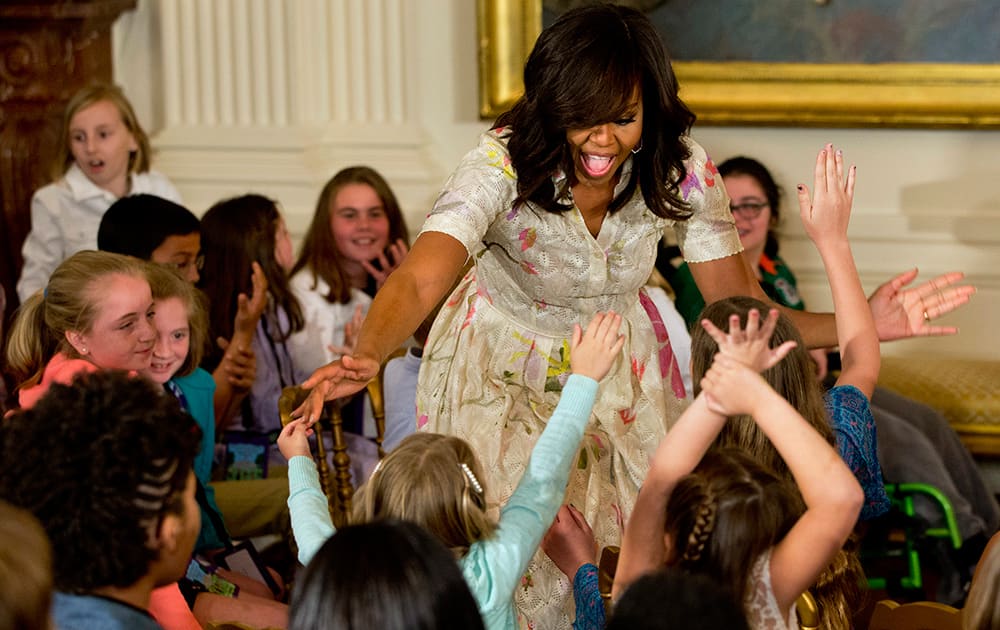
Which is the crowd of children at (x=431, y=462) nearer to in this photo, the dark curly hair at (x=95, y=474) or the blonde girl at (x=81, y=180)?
the dark curly hair at (x=95, y=474)

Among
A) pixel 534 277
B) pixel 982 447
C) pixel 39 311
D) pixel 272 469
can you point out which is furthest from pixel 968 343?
pixel 39 311

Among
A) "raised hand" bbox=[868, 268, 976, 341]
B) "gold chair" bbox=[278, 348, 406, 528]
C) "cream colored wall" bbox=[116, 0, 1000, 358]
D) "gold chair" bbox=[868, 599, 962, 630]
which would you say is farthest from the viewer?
"cream colored wall" bbox=[116, 0, 1000, 358]

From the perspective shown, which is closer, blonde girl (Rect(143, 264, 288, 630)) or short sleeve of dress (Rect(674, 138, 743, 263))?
short sleeve of dress (Rect(674, 138, 743, 263))

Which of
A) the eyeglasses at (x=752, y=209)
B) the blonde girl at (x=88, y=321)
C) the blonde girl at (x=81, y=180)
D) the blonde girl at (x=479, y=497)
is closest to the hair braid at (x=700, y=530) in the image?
the blonde girl at (x=479, y=497)

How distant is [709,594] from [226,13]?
14.5ft

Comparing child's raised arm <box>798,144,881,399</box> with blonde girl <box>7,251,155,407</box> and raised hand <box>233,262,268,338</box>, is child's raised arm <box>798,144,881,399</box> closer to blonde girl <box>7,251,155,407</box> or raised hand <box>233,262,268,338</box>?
blonde girl <box>7,251,155,407</box>

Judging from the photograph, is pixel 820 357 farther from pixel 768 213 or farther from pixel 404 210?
pixel 404 210

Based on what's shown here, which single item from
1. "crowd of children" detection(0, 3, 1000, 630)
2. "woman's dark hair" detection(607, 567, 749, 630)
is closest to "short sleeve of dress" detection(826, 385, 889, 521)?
"crowd of children" detection(0, 3, 1000, 630)

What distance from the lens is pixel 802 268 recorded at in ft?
18.1

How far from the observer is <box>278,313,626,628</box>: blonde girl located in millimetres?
2109

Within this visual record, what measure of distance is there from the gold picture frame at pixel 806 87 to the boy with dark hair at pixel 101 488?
3722mm

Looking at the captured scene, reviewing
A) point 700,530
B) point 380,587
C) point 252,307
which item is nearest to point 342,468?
point 252,307

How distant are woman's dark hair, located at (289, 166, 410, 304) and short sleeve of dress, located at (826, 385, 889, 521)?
2.40m

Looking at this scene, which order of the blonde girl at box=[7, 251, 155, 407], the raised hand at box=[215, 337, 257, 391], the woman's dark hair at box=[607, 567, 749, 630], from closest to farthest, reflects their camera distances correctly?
the woman's dark hair at box=[607, 567, 749, 630] → the blonde girl at box=[7, 251, 155, 407] → the raised hand at box=[215, 337, 257, 391]
